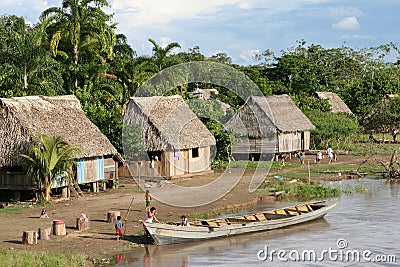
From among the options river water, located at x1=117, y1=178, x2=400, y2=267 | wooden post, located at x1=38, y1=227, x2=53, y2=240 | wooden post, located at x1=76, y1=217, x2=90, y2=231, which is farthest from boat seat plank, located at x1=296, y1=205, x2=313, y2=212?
wooden post, located at x1=38, y1=227, x2=53, y2=240

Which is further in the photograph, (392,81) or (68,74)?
(392,81)

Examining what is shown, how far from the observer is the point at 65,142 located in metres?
26.0

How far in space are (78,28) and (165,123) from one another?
8.11 metres

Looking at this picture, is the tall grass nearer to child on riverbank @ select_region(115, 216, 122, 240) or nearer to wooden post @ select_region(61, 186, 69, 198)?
wooden post @ select_region(61, 186, 69, 198)

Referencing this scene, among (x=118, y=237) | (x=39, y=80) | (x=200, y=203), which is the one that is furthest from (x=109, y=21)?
(x=118, y=237)

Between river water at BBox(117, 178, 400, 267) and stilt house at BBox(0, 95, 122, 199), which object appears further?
stilt house at BBox(0, 95, 122, 199)

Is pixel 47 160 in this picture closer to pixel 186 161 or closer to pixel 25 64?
pixel 25 64

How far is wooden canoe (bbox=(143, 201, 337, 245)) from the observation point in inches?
759

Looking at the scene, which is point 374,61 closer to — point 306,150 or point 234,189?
point 306,150

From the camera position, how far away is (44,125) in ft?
88.4

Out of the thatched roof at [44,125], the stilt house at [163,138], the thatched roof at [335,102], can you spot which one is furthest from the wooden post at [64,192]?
the thatched roof at [335,102]

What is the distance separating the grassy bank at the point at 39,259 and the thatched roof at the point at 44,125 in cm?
913

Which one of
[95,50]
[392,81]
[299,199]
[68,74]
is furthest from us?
[392,81]

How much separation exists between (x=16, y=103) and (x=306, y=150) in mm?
23476
